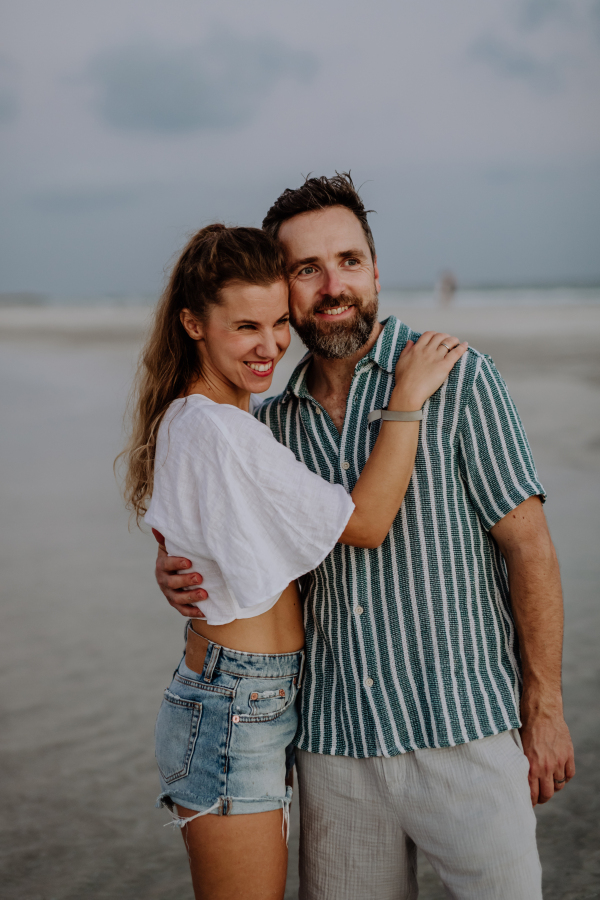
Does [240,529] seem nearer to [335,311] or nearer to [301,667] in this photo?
[301,667]

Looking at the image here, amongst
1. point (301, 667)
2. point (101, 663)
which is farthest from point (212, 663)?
point (101, 663)

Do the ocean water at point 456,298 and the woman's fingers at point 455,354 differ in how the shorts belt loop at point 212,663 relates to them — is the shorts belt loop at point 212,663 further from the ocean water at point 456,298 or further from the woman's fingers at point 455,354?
the ocean water at point 456,298

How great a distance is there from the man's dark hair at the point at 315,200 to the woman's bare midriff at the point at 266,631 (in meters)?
1.18

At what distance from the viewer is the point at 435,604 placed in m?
2.17

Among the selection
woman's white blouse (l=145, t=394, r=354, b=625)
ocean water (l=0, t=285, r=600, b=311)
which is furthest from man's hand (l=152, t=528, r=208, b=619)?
ocean water (l=0, t=285, r=600, b=311)

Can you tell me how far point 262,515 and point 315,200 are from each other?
106 centimetres

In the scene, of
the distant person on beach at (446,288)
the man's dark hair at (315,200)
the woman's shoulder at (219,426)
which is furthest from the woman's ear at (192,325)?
the distant person on beach at (446,288)

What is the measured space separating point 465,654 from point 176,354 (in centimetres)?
122

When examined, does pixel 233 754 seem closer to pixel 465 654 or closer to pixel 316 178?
pixel 465 654

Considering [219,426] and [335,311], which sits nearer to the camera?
[219,426]

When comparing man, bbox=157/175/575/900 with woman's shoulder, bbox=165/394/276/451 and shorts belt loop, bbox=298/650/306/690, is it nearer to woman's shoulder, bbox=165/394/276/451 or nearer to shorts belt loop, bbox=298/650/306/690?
shorts belt loop, bbox=298/650/306/690

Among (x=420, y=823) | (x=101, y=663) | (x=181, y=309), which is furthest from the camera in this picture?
(x=101, y=663)

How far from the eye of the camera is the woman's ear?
7.98ft

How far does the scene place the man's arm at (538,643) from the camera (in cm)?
213
